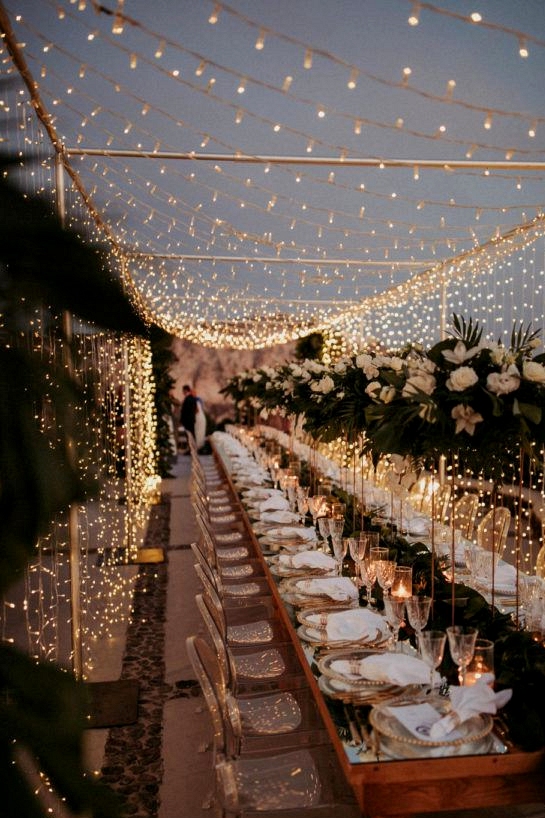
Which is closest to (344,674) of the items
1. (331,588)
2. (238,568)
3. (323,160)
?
(331,588)

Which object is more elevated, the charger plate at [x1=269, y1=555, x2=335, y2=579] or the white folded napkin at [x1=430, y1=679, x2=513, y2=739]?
the white folded napkin at [x1=430, y1=679, x2=513, y2=739]

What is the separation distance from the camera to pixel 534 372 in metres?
2.11

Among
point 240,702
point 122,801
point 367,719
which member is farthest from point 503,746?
point 122,801

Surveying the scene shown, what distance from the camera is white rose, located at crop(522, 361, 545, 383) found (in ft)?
6.90

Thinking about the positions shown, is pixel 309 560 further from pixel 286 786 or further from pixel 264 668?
pixel 286 786

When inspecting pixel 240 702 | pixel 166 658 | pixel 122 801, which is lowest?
pixel 166 658

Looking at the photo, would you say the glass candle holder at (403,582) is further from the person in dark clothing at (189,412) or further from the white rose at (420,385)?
the person in dark clothing at (189,412)

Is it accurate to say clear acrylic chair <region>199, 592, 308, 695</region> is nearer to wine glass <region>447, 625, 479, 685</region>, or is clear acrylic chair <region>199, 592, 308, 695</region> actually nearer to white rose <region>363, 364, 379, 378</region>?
wine glass <region>447, 625, 479, 685</region>

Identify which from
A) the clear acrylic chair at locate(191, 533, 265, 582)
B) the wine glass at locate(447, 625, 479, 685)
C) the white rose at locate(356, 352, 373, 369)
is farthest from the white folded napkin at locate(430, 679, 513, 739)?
the clear acrylic chair at locate(191, 533, 265, 582)

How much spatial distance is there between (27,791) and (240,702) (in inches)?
101

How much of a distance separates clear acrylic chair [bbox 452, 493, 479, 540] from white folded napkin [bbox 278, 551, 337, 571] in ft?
4.29

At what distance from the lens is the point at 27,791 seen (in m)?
0.38

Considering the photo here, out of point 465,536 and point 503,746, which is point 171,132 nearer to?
point 465,536

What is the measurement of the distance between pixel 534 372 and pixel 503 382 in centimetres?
9
